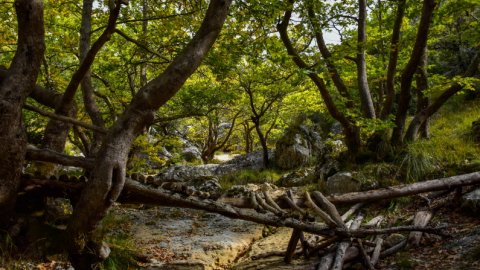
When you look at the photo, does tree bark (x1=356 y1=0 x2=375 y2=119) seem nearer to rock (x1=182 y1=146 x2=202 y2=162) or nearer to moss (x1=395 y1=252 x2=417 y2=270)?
moss (x1=395 y1=252 x2=417 y2=270)

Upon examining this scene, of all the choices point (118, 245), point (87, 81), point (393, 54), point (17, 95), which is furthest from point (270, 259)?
point (393, 54)

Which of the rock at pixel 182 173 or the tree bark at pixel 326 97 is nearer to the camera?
the tree bark at pixel 326 97

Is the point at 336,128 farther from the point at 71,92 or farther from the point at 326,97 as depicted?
the point at 71,92

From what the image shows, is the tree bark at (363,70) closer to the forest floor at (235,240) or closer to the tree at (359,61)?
the tree at (359,61)

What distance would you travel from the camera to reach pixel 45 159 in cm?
537

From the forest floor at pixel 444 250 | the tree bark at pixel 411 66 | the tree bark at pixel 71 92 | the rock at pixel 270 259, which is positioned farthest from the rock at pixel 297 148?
the tree bark at pixel 71 92

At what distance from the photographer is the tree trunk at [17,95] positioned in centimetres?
→ 484

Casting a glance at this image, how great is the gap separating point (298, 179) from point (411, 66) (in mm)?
5793

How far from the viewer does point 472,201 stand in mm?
6828

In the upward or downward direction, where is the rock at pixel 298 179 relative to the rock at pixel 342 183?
downward

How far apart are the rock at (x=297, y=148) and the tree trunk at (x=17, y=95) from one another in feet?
46.1

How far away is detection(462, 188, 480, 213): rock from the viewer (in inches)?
264

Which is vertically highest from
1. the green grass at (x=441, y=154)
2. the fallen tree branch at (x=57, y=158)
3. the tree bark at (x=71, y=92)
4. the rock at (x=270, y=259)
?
the tree bark at (x=71, y=92)

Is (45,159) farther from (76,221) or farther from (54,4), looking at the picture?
(54,4)
